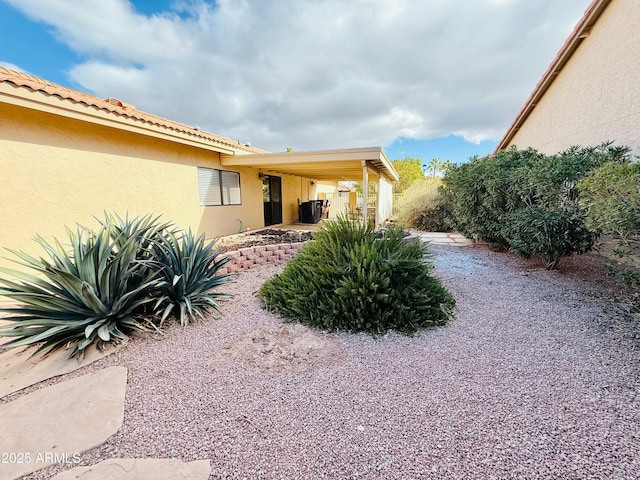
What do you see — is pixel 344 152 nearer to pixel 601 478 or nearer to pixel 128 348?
pixel 128 348

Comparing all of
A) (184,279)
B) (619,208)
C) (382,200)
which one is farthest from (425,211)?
(184,279)

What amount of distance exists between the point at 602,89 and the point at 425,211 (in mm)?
6641

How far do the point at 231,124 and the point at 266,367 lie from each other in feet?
112

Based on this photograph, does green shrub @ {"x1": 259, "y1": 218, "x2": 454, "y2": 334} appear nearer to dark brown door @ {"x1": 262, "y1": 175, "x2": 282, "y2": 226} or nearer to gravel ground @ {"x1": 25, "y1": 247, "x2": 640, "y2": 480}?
gravel ground @ {"x1": 25, "y1": 247, "x2": 640, "y2": 480}

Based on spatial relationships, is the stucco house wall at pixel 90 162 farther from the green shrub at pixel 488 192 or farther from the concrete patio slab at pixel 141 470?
the concrete patio slab at pixel 141 470

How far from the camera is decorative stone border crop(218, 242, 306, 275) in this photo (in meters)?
5.84

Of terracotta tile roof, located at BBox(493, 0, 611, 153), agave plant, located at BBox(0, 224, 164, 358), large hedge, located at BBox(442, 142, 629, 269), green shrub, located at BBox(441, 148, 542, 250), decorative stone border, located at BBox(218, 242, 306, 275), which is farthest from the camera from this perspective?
terracotta tile roof, located at BBox(493, 0, 611, 153)

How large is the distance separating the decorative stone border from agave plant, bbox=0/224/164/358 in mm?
2281

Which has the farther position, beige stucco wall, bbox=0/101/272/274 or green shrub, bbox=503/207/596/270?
beige stucco wall, bbox=0/101/272/274

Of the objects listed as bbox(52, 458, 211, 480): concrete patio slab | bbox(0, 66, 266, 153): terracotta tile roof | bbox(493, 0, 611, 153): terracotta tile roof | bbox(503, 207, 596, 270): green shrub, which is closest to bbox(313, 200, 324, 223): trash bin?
bbox(0, 66, 266, 153): terracotta tile roof

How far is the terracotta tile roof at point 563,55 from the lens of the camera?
6194 millimetres

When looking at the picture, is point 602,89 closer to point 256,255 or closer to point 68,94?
point 256,255

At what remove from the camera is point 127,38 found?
7.88 m

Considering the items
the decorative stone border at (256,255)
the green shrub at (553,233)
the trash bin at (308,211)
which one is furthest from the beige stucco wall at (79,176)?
the green shrub at (553,233)
